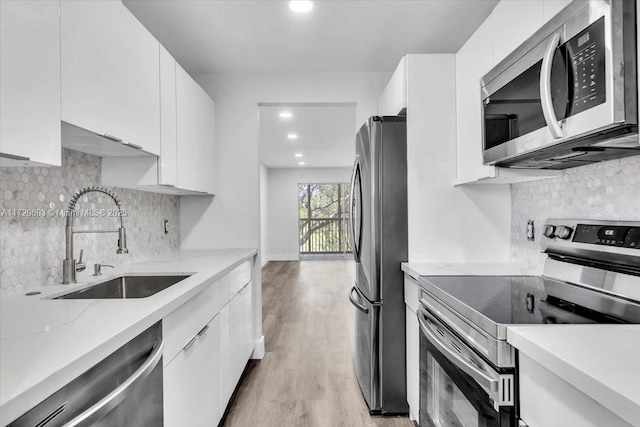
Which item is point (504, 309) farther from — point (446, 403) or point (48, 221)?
point (48, 221)

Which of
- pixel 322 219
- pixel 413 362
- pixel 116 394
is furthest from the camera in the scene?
pixel 322 219

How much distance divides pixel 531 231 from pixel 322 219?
7.97 metres

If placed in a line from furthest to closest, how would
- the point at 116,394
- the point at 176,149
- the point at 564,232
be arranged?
the point at 176,149 → the point at 564,232 → the point at 116,394

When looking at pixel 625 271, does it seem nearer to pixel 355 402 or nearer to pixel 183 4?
pixel 355 402

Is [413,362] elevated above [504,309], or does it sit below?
below

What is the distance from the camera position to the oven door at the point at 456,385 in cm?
96

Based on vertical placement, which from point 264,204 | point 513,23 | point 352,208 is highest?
point 513,23

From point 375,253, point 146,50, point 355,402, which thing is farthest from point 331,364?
point 146,50

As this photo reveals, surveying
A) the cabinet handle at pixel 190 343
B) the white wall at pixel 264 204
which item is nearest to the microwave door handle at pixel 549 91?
the cabinet handle at pixel 190 343

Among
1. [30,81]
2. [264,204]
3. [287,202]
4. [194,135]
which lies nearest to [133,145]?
[30,81]

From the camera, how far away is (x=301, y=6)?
6.72 feet

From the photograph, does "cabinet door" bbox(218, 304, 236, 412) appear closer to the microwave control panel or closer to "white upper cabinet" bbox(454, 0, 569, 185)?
"white upper cabinet" bbox(454, 0, 569, 185)

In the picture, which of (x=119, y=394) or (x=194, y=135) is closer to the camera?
(x=119, y=394)

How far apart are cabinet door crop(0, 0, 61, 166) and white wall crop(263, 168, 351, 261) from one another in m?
8.19
